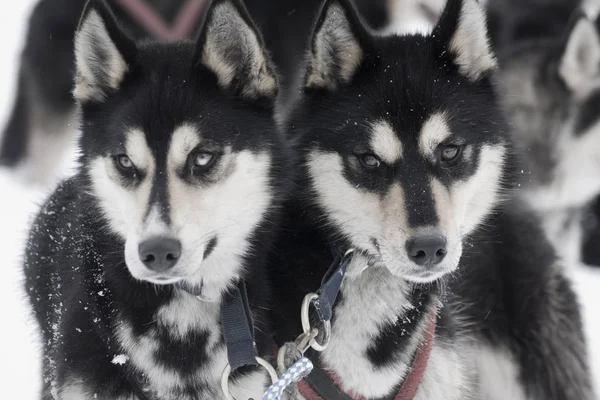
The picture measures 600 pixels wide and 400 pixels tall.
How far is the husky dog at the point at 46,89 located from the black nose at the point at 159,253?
9.37ft

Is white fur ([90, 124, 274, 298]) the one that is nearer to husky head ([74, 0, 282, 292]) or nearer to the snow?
husky head ([74, 0, 282, 292])

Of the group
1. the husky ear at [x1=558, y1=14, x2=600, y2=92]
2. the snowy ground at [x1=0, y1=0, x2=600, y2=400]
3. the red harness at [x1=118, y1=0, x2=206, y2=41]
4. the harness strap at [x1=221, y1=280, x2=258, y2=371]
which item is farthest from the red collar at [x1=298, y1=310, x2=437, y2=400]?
the husky ear at [x1=558, y1=14, x2=600, y2=92]

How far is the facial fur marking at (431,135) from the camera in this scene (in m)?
2.31

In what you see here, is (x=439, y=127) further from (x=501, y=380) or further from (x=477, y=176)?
(x=501, y=380)

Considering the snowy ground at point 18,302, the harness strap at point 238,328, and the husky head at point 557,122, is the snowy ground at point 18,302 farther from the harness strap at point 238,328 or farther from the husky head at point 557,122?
the harness strap at point 238,328

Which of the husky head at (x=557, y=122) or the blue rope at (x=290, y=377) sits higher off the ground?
the husky head at (x=557, y=122)

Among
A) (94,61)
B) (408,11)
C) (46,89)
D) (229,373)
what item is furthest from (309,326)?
(408,11)

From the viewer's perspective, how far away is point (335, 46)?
243 cm

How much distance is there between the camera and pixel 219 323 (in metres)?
2.26

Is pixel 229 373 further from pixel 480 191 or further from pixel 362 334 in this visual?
pixel 480 191

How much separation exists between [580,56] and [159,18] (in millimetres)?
2376

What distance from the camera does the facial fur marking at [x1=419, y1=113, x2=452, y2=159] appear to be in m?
2.31

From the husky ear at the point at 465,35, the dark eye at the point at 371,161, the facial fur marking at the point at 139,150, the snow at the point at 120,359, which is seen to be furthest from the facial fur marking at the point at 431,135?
the snow at the point at 120,359

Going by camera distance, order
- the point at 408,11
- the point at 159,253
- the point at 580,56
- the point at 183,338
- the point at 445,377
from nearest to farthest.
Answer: the point at 159,253, the point at 183,338, the point at 445,377, the point at 580,56, the point at 408,11
